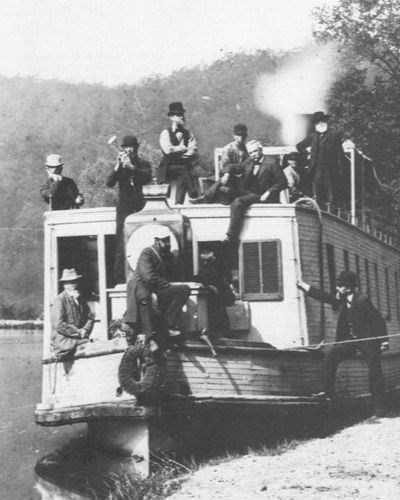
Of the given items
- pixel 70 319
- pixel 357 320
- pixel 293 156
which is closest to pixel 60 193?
pixel 70 319

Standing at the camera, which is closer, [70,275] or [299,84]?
[70,275]

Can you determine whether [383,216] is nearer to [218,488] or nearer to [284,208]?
[284,208]

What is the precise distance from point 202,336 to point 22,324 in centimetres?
4530

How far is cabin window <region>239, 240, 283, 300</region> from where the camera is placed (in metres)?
14.3

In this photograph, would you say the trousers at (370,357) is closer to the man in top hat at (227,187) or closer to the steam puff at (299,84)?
the man in top hat at (227,187)

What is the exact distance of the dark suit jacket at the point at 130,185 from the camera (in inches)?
567

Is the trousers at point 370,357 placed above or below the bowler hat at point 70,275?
below

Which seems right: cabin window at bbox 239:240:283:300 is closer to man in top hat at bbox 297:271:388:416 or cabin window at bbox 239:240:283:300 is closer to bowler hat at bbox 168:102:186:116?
man in top hat at bbox 297:271:388:416

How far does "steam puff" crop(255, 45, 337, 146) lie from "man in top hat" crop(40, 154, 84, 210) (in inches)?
471

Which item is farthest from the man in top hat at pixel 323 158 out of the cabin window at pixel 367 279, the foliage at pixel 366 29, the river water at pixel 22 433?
the foliage at pixel 366 29

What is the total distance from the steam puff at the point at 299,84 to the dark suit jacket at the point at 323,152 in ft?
29.8

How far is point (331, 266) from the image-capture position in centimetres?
1586

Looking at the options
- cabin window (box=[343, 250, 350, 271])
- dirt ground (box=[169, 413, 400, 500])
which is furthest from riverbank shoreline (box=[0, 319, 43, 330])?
dirt ground (box=[169, 413, 400, 500])

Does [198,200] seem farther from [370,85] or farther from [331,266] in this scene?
[370,85]
